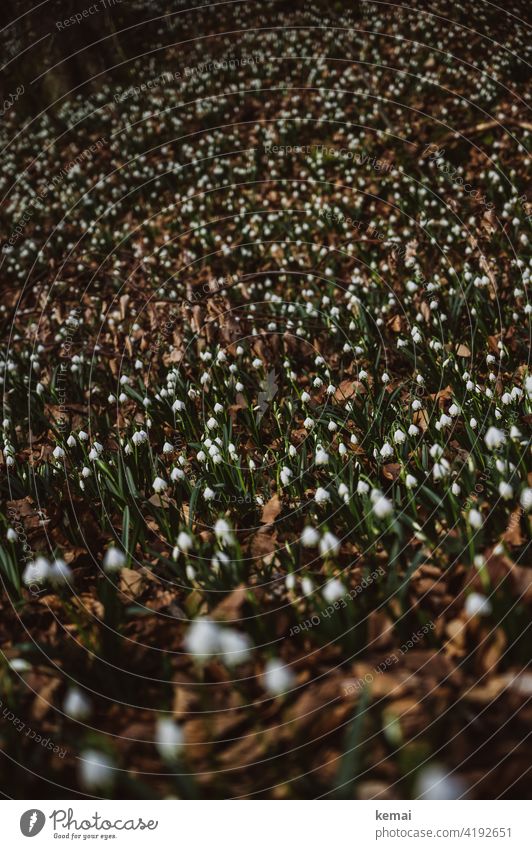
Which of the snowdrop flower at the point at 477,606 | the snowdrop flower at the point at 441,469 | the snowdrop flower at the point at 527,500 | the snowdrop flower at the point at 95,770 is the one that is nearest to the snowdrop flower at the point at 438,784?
the snowdrop flower at the point at 477,606

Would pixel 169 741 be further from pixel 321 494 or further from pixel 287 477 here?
pixel 287 477

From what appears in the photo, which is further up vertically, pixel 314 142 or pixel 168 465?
pixel 314 142

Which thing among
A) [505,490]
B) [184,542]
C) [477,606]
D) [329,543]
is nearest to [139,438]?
[184,542]

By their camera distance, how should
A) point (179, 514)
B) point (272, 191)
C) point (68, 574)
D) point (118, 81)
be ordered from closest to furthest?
point (68, 574) < point (179, 514) < point (272, 191) < point (118, 81)

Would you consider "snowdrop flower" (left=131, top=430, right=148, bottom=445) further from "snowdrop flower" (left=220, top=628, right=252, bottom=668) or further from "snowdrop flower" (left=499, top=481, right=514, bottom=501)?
"snowdrop flower" (left=499, top=481, right=514, bottom=501)
